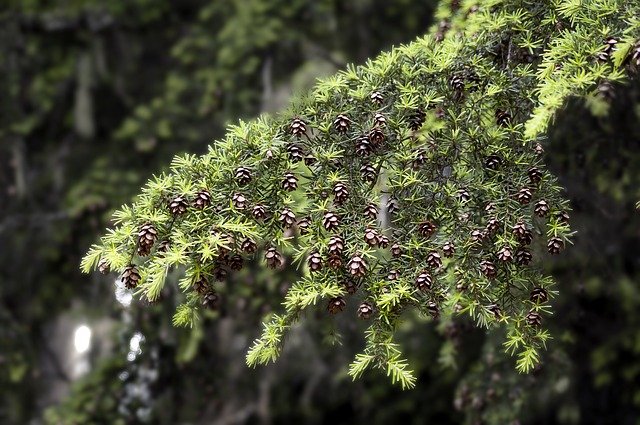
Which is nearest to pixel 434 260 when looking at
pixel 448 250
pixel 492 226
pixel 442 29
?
pixel 448 250

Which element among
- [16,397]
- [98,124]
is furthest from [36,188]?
[16,397]

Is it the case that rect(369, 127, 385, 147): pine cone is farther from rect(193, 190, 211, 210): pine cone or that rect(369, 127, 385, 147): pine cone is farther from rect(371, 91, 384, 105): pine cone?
rect(193, 190, 211, 210): pine cone

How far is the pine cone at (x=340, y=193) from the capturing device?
2158mm

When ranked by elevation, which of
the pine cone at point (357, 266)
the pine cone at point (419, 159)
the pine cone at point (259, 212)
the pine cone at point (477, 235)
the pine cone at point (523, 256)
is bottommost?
the pine cone at point (523, 256)

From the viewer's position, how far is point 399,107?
2.31 m

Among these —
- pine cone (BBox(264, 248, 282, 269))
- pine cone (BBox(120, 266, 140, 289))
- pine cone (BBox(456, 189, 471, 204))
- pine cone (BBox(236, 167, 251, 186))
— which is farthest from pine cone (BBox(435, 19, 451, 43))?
pine cone (BBox(120, 266, 140, 289))

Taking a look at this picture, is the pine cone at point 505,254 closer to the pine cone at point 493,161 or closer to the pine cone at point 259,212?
the pine cone at point 493,161

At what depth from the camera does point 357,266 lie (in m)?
2.04

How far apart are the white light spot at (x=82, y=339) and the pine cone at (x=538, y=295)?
13.4 feet

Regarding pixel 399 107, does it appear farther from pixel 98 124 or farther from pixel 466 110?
pixel 98 124

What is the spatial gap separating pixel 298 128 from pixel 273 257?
360mm

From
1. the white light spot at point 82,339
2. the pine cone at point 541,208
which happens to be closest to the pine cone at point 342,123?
the pine cone at point 541,208

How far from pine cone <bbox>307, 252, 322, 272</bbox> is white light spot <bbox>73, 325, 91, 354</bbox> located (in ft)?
12.9

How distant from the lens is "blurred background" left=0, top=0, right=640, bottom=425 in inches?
176
